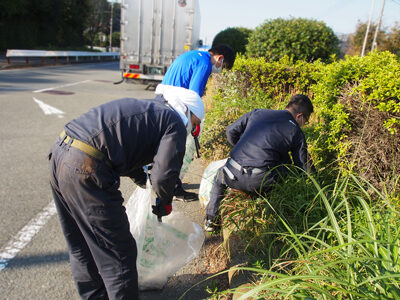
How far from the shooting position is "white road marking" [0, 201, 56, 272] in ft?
8.77

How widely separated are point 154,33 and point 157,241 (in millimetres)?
10613

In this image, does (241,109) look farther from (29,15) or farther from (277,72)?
(29,15)

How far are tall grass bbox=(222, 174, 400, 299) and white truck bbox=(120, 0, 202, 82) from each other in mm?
9844

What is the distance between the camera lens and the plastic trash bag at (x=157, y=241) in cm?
230

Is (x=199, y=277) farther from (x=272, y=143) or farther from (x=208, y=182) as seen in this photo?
(x=272, y=143)

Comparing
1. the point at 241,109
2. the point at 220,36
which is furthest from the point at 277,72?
the point at 220,36

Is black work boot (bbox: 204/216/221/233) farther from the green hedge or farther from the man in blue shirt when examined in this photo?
the green hedge

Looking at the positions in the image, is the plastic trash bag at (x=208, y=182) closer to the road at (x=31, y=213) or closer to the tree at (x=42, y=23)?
the road at (x=31, y=213)

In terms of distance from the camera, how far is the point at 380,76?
274cm

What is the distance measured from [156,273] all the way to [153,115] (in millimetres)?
1189

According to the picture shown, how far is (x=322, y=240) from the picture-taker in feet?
6.50

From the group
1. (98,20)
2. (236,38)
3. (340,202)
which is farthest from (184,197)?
(98,20)

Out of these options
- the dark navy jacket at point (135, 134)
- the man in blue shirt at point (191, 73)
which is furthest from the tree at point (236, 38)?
the dark navy jacket at point (135, 134)

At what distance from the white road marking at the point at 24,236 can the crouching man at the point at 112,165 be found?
1.17 meters
